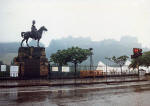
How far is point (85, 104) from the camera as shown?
279 inches

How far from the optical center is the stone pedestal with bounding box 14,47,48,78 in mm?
21000

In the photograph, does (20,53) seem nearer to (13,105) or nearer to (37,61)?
(37,61)

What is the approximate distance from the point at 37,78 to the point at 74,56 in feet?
99.3

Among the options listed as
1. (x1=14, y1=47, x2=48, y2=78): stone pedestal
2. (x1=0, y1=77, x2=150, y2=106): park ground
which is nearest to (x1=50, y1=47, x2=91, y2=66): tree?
(x1=14, y1=47, x2=48, y2=78): stone pedestal

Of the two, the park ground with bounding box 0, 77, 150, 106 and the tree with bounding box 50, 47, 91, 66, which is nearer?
the park ground with bounding box 0, 77, 150, 106

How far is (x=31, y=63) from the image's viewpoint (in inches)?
838

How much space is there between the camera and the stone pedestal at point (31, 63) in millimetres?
21000

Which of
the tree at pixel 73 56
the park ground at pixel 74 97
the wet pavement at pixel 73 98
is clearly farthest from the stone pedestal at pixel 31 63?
the tree at pixel 73 56

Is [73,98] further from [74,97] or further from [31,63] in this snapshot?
[31,63]

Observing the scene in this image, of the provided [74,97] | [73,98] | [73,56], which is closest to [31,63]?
[74,97]

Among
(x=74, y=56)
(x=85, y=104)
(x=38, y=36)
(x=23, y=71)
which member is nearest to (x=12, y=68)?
(x=23, y=71)

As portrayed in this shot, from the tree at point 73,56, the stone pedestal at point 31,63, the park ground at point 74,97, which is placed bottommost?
the park ground at point 74,97

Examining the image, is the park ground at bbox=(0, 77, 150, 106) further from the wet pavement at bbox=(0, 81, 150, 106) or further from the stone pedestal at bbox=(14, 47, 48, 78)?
the stone pedestal at bbox=(14, 47, 48, 78)

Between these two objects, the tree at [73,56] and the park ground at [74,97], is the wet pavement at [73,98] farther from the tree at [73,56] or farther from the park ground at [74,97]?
the tree at [73,56]
